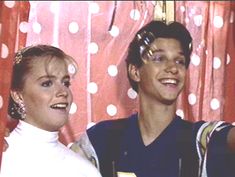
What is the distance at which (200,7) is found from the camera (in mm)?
1887

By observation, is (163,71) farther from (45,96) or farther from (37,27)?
(37,27)

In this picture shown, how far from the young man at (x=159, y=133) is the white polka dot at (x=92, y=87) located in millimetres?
235

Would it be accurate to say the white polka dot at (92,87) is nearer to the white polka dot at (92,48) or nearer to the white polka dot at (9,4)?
the white polka dot at (92,48)

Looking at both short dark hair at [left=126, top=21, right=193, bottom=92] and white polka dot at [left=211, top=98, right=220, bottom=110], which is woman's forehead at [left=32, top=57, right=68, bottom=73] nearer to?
short dark hair at [left=126, top=21, right=193, bottom=92]

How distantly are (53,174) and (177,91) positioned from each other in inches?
18.1

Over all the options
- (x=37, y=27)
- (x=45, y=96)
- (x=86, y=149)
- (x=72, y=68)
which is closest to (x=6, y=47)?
(x=45, y=96)

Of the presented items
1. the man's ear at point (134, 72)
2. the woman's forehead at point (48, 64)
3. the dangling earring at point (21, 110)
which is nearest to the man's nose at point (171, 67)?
the man's ear at point (134, 72)

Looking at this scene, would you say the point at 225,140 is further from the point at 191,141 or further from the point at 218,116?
the point at 218,116

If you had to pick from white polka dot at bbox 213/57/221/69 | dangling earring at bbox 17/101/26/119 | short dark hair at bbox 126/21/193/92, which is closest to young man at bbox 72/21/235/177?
short dark hair at bbox 126/21/193/92

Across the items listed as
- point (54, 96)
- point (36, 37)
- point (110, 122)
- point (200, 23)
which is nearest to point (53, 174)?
point (54, 96)

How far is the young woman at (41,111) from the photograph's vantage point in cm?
139

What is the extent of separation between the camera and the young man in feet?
4.87

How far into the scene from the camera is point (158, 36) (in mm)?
1669

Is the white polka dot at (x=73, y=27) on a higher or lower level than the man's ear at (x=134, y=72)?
higher
